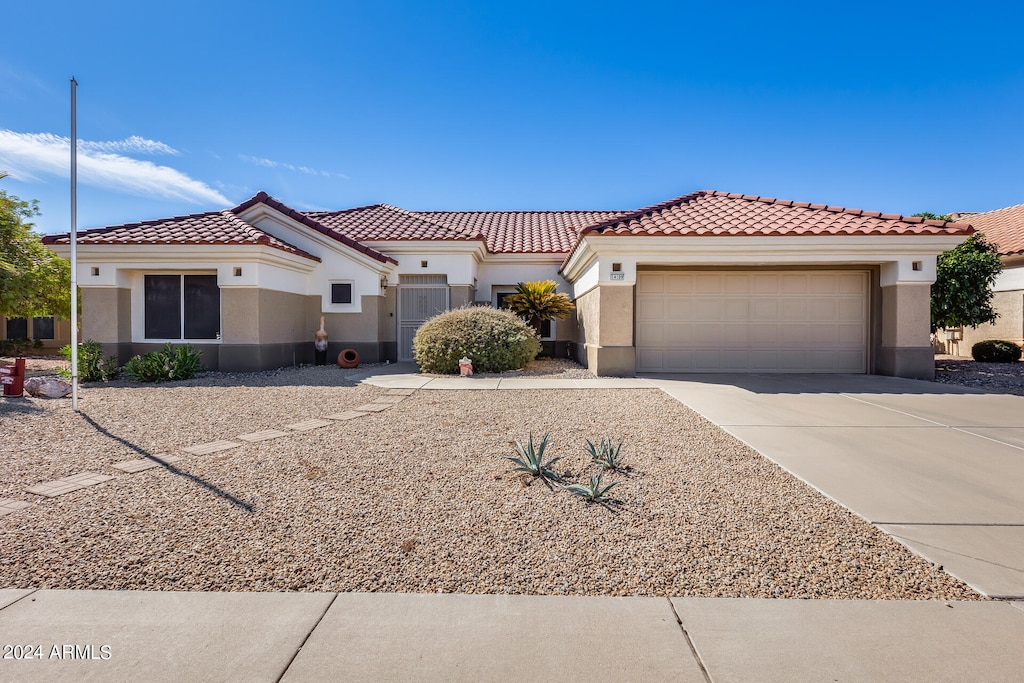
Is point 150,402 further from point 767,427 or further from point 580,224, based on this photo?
point 580,224

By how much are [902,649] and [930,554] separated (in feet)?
3.94

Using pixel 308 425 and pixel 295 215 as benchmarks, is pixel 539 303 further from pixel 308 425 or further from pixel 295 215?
pixel 308 425

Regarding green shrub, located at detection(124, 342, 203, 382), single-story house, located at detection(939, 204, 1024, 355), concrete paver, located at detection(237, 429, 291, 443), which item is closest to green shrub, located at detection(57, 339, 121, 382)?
green shrub, located at detection(124, 342, 203, 382)

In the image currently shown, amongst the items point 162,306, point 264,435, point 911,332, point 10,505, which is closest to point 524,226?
point 162,306

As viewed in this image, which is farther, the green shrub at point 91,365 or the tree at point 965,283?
the tree at point 965,283

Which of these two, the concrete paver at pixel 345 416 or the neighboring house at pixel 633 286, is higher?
the neighboring house at pixel 633 286

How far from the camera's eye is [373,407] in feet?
25.6

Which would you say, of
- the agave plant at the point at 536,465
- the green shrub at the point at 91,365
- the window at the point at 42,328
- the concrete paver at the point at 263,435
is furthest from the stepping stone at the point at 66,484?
the window at the point at 42,328

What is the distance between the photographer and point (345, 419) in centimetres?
698

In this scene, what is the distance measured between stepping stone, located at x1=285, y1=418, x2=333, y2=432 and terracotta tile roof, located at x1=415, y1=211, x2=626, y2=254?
11.4 m

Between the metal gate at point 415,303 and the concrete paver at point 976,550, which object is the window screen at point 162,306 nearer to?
the metal gate at point 415,303

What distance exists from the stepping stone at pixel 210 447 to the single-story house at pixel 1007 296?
70.1 feet

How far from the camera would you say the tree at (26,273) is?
15.1 metres

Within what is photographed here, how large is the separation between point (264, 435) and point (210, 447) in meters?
0.64
